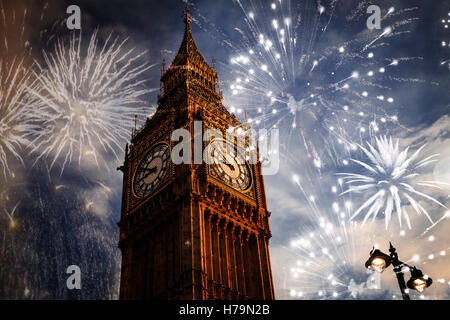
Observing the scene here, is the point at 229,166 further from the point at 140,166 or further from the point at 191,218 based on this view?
the point at 140,166

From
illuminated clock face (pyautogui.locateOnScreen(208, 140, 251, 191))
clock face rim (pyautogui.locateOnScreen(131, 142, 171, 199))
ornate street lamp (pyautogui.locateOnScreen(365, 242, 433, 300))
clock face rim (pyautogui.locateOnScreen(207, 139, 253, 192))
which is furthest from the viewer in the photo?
illuminated clock face (pyautogui.locateOnScreen(208, 140, 251, 191))

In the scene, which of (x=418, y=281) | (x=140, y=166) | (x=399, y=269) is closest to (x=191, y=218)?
(x=140, y=166)

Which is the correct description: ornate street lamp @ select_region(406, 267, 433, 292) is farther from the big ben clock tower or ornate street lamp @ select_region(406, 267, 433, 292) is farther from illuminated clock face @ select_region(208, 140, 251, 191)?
illuminated clock face @ select_region(208, 140, 251, 191)

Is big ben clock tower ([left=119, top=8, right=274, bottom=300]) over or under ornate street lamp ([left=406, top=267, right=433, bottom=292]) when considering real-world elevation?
over

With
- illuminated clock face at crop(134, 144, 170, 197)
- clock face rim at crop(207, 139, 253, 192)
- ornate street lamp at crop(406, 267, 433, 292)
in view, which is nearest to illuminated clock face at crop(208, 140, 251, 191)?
clock face rim at crop(207, 139, 253, 192)

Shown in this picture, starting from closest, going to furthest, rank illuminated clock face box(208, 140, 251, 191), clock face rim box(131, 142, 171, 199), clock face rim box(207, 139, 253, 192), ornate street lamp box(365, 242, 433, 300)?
ornate street lamp box(365, 242, 433, 300)
clock face rim box(207, 139, 253, 192)
clock face rim box(131, 142, 171, 199)
illuminated clock face box(208, 140, 251, 191)
